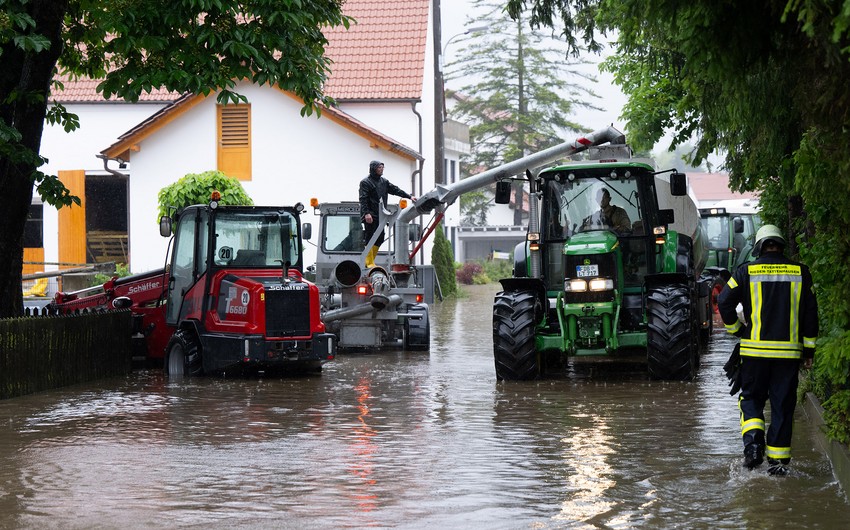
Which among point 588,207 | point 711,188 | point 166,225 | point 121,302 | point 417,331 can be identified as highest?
point 711,188

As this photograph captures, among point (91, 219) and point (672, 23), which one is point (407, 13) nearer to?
point (91, 219)

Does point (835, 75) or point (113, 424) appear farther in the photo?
point (113, 424)

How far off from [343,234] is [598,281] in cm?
951

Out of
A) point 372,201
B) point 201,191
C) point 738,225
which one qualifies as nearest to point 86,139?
point 201,191

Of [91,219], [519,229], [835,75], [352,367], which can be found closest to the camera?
[835,75]

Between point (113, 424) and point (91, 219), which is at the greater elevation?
point (91, 219)

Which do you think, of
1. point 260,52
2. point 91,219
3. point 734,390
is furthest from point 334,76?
point 734,390

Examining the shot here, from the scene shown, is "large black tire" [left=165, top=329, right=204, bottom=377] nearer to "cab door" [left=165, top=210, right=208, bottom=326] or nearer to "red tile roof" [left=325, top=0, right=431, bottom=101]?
"cab door" [left=165, top=210, right=208, bottom=326]

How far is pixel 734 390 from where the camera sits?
10156 millimetres

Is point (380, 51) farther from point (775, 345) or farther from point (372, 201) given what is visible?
point (775, 345)

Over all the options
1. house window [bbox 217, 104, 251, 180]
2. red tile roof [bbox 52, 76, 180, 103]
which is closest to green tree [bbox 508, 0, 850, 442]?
house window [bbox 217, 104, 251, 180]

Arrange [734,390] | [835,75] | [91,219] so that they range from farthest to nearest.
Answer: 1. [91,219]
2. [734,390]
3. [835,75]

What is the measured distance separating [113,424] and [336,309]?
28.1 feet

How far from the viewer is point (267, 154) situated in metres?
41.2
